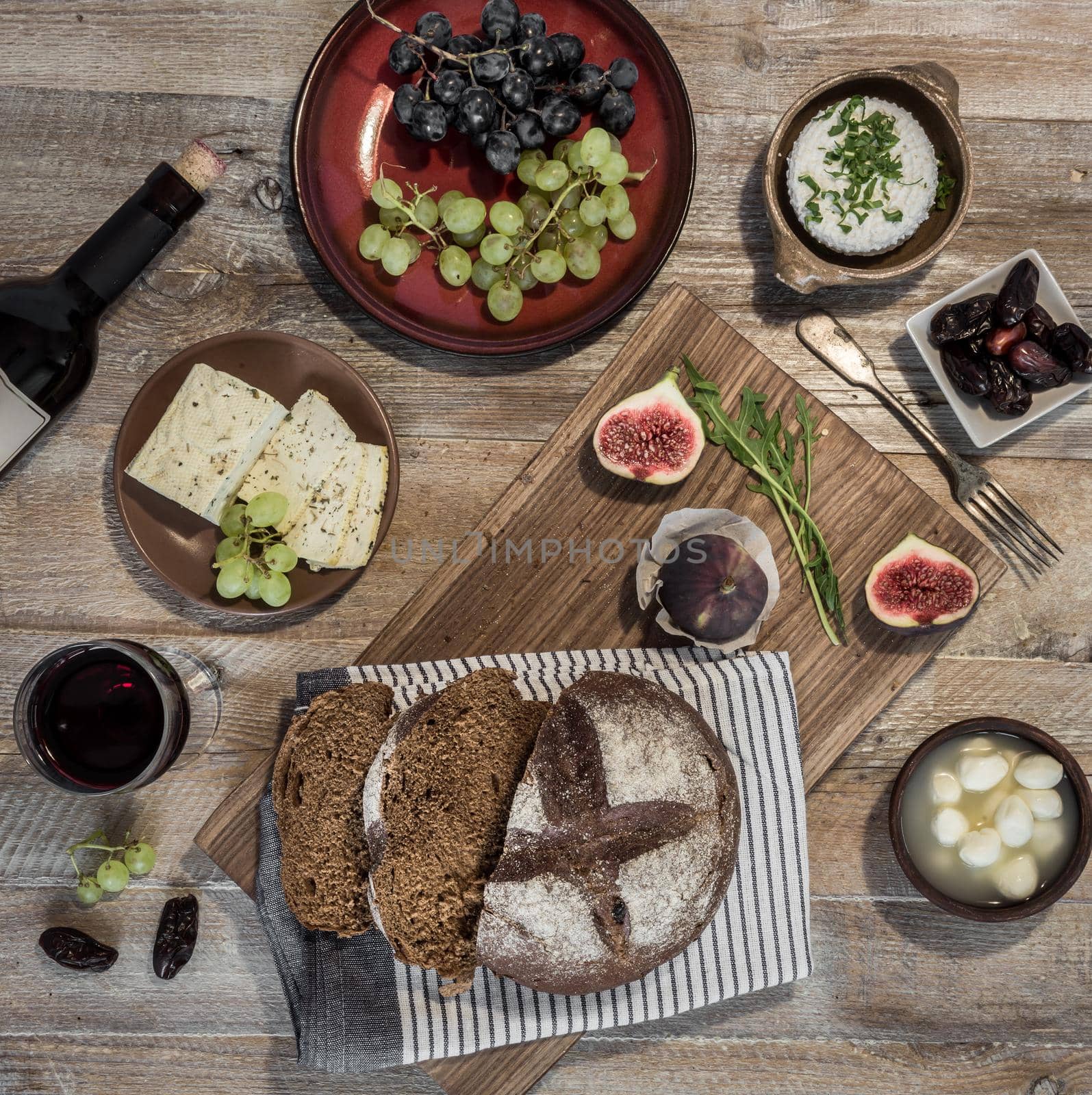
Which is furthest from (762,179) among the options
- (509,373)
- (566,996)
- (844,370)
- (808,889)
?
(566,996)

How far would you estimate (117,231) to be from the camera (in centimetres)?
180

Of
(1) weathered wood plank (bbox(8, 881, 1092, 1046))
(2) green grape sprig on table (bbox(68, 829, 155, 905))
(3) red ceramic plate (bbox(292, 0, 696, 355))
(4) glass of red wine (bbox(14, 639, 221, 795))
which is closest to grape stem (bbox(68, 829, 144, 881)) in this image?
(2) green grape sprig on table (bbox(68, 829, 155, 905))

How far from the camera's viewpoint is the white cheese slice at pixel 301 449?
200 centimetres

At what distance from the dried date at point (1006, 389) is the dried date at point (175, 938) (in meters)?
2.33

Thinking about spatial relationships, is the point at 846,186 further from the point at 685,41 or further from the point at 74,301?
the point at 74,301

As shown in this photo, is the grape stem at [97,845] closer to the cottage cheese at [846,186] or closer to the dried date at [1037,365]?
the cottage cheese at [846,186]

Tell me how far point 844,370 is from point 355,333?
1225mm

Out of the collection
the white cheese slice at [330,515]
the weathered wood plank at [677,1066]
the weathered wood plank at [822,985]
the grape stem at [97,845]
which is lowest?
the weathered wood plank at [677,1066]

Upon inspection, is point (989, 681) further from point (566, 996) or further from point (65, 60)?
point (65, 60)

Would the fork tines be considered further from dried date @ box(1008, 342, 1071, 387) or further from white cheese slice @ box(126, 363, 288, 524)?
white cheese slice @ box(126, 363, 288, 524)

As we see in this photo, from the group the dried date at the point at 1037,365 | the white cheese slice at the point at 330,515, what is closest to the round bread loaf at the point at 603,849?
the white cheese slice at the point at 330,515

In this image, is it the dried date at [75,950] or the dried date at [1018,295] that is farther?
the dried date at [75,950]

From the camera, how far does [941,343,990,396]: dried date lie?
197 centimetres

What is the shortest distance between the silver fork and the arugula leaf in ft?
0.58
